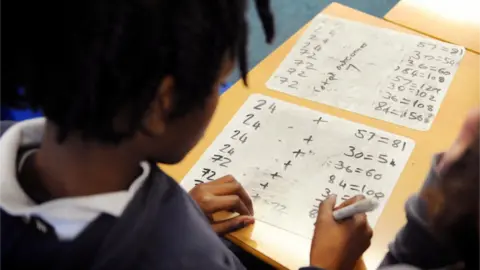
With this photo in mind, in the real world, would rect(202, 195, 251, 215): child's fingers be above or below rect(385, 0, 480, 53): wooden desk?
above

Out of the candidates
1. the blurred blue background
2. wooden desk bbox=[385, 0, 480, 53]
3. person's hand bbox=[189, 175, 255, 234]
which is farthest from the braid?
the blurred blue background

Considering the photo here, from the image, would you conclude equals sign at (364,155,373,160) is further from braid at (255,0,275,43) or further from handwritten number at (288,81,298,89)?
braid at (255,0,275,43)

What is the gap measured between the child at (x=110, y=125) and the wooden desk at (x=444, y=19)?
0.59 meters

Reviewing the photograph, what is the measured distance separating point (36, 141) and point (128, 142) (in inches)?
5.0

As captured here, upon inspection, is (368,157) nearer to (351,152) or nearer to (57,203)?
(351,152)

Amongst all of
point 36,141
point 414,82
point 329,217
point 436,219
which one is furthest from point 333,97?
point 36,141

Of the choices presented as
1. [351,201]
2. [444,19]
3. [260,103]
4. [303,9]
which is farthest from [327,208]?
[303,9]

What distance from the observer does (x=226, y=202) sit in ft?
2.35

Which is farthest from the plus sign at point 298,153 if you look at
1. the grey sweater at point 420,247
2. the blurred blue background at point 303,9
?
the blurred blue background at point 303,9

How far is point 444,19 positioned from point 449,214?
2.11ft

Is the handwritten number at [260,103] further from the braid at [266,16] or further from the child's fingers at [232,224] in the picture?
the braid at [266,16]

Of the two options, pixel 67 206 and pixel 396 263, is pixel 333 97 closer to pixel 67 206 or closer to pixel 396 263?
pixel 396 263

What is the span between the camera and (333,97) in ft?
2.93

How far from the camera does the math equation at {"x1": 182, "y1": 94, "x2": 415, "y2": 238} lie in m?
0.73
